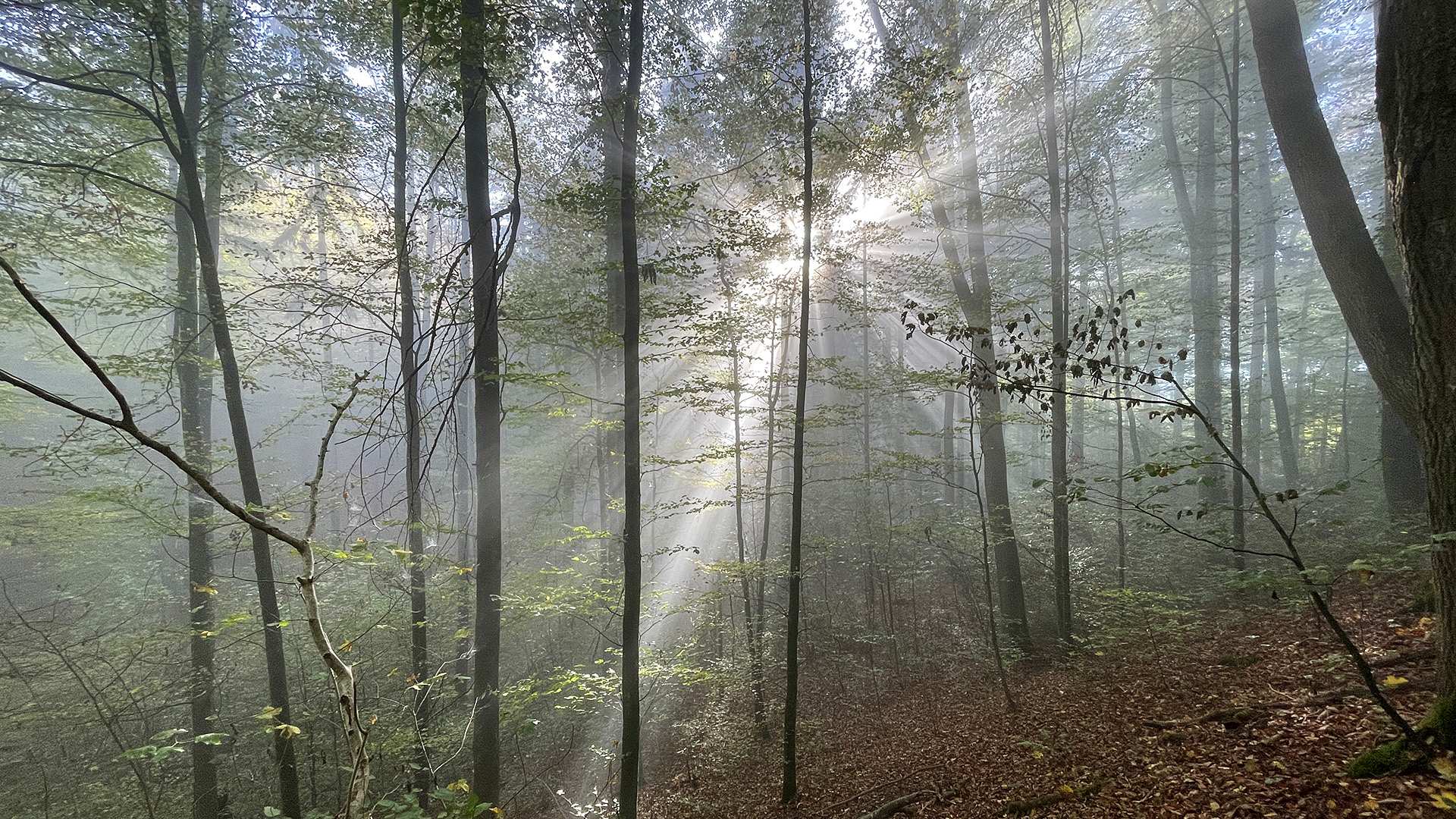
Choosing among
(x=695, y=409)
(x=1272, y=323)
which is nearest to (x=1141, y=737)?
(x=695, y=409)

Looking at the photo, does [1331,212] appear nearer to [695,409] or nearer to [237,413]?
[695,409]

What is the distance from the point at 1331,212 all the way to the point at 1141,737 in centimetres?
578

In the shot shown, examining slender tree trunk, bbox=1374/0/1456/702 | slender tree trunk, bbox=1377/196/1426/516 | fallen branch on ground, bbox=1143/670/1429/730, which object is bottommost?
fallen branch on ground, bbox=1143/670/1429/730

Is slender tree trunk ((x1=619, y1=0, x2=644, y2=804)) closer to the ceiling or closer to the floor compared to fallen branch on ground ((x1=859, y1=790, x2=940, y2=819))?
closer to the ceiling

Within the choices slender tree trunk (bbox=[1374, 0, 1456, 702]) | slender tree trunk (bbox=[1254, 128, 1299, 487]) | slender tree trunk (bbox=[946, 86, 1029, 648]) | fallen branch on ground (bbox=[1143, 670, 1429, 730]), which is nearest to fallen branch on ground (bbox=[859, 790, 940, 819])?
fallen branch on ground (bbox=[1143, 670, 1429, 730])

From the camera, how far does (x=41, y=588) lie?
15.1 metres

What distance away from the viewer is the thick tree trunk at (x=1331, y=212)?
17.1ft

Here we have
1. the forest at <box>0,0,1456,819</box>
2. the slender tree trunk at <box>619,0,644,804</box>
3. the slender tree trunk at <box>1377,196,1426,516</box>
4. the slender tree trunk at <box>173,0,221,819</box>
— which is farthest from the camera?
the slender tree trunk at <box>1377,196,1426,516</box>

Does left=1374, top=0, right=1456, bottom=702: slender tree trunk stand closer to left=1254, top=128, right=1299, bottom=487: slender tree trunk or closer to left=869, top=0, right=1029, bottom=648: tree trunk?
left=869, top=0, right=1029, bottom=648: tree trunk

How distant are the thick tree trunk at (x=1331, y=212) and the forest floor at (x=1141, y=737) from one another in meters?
2.58

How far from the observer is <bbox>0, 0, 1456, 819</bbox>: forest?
3.83 m

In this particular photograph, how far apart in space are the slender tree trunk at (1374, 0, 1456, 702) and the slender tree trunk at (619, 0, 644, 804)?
5266mm

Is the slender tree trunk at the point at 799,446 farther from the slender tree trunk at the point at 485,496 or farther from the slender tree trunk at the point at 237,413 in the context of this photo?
the slender tree trunk at the point at 237,413

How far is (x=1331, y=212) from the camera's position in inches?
226
